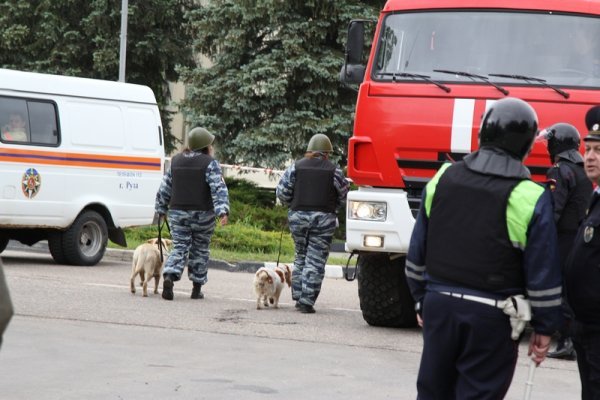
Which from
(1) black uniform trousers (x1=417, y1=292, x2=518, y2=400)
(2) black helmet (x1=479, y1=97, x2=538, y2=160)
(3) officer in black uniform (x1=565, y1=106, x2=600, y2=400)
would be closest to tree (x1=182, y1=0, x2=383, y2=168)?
(3) officer in black uniform (x1=565, y1=106, x2=600, y2=400)

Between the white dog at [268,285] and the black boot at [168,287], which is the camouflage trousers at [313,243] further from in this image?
the black boot at [168,287]

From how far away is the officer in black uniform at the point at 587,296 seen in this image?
5832mm

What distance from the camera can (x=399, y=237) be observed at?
11.1m

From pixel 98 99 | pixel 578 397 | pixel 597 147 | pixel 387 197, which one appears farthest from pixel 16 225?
pixel 597 147

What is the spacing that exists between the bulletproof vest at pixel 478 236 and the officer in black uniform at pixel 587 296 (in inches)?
20.4

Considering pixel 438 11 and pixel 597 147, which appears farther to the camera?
pixel 438 11

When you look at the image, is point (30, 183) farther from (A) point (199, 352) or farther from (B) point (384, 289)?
(A) point (199, 352)

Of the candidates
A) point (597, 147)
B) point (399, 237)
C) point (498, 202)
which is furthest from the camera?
point (399, 237)

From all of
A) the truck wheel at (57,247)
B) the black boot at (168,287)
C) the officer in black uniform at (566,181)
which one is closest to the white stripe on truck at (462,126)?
the officer in black uniform at (566,181)

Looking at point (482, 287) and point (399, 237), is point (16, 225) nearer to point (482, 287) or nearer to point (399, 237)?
point (399, 237)

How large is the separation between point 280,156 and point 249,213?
3.36m

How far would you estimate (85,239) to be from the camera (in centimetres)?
1852

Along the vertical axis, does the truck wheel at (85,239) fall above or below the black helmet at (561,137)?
below

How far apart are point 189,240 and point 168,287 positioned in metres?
0.58
